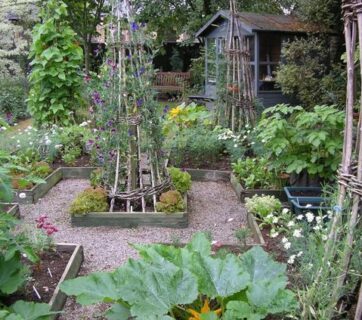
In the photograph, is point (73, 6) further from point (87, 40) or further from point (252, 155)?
point (252, 155)

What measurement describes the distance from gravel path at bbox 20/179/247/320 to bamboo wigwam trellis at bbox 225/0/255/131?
1.88 m

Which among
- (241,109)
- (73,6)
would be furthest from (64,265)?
(73,6)

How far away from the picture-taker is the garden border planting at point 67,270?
320 centimetres

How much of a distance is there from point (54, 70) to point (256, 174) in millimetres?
4417

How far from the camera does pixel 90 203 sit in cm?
513

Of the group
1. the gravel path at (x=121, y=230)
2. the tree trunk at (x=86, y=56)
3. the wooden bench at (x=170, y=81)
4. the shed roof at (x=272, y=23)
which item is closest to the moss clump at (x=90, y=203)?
the gravel path at (x=121, y=230)

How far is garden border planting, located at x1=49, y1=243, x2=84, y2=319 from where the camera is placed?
320cm

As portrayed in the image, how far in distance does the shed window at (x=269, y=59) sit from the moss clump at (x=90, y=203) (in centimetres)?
693

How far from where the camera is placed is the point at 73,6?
15.1m

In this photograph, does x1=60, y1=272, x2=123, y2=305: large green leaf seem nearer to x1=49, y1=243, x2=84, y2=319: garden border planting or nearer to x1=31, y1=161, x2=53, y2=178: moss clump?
x1=49, y1=243, x2=84, y2=319: garden border planting

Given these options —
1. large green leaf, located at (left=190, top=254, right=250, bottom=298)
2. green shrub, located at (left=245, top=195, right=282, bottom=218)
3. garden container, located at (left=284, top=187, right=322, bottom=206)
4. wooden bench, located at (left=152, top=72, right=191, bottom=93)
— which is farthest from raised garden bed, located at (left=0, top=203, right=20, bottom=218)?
wooden bench, located at (left=152, top=72, right=191, bottom=93)

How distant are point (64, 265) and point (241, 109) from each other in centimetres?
523

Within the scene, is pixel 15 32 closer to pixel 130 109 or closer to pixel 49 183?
pixel 49 183

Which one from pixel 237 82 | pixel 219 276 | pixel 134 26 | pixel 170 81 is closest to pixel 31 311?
pixel 219 276
